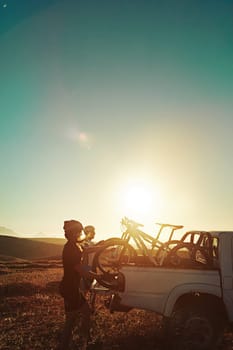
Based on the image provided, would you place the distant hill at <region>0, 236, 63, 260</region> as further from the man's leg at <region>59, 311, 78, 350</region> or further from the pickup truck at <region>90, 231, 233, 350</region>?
the man's leg at <region>59, 311, 78, 350</region>

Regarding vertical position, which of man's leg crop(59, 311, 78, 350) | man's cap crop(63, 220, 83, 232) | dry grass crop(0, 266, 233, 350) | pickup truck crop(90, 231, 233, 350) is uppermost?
man's cap crop(63, 220, 83, 232)

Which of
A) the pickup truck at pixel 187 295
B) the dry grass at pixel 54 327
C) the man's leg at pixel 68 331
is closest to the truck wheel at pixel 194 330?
the pickup truck at pixel 187 295

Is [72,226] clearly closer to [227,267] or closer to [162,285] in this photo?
[162,285]

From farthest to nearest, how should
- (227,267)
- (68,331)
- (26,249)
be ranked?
(26,249) < (227,267) < (68,331)

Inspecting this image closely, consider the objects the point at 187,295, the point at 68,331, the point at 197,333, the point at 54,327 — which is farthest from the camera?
the point at 54,327

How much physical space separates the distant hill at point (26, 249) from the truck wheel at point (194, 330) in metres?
95.9

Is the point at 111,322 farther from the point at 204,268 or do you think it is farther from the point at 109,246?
the point at 204,268

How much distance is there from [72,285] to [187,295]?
2511 mm

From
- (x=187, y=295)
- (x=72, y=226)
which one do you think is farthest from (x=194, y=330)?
(x=72, y=226)

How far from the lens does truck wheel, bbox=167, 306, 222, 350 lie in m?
6.73

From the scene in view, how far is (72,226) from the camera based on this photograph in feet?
20.5

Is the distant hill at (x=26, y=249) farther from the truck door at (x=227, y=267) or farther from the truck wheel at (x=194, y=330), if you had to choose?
the truck door at (x=227, y=267)

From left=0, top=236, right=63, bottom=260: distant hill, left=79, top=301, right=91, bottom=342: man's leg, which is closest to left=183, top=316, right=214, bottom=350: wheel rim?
left=79, top=301, right=91, bottom=342: man's leg

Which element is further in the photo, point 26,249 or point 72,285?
point 26,249
